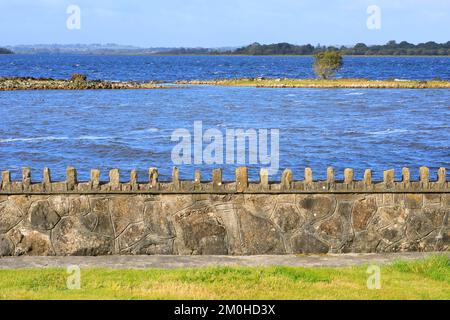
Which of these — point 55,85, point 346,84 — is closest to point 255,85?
point 346,84

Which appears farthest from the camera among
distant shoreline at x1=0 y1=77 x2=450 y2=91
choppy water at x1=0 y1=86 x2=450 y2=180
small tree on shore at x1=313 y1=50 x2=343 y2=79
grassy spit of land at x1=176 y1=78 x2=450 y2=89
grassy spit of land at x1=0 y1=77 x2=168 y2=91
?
small tree on shore at x1=313 y1=50 x2=343 y2=79

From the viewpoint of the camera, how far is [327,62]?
14725cm

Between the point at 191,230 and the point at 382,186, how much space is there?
163 inches

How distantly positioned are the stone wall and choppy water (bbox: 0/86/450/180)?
63.8 feet

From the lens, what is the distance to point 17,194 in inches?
694

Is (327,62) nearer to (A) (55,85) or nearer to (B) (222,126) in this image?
(A) (55,85)

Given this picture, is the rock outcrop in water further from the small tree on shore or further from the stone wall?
the stone wall

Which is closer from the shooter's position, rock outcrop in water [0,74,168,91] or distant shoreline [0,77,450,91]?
rock outcrop in water [0,74,168,91]

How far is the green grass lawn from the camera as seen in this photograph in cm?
1374

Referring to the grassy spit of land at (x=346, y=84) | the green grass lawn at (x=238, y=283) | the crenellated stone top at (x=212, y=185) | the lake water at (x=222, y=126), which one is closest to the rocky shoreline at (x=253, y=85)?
the grassy spit of land at (x=346, y=84)

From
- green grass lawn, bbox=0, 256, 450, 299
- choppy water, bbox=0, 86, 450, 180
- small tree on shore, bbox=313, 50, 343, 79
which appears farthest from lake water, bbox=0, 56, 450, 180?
small tree on shore, bbox=313, 50, 343, 79

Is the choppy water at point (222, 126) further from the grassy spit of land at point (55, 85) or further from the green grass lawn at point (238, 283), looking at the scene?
the green grass lawn at point (238, 283)

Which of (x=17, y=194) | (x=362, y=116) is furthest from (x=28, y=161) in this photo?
(x=362, y=116)

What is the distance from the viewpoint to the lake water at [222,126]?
46.0 meters
